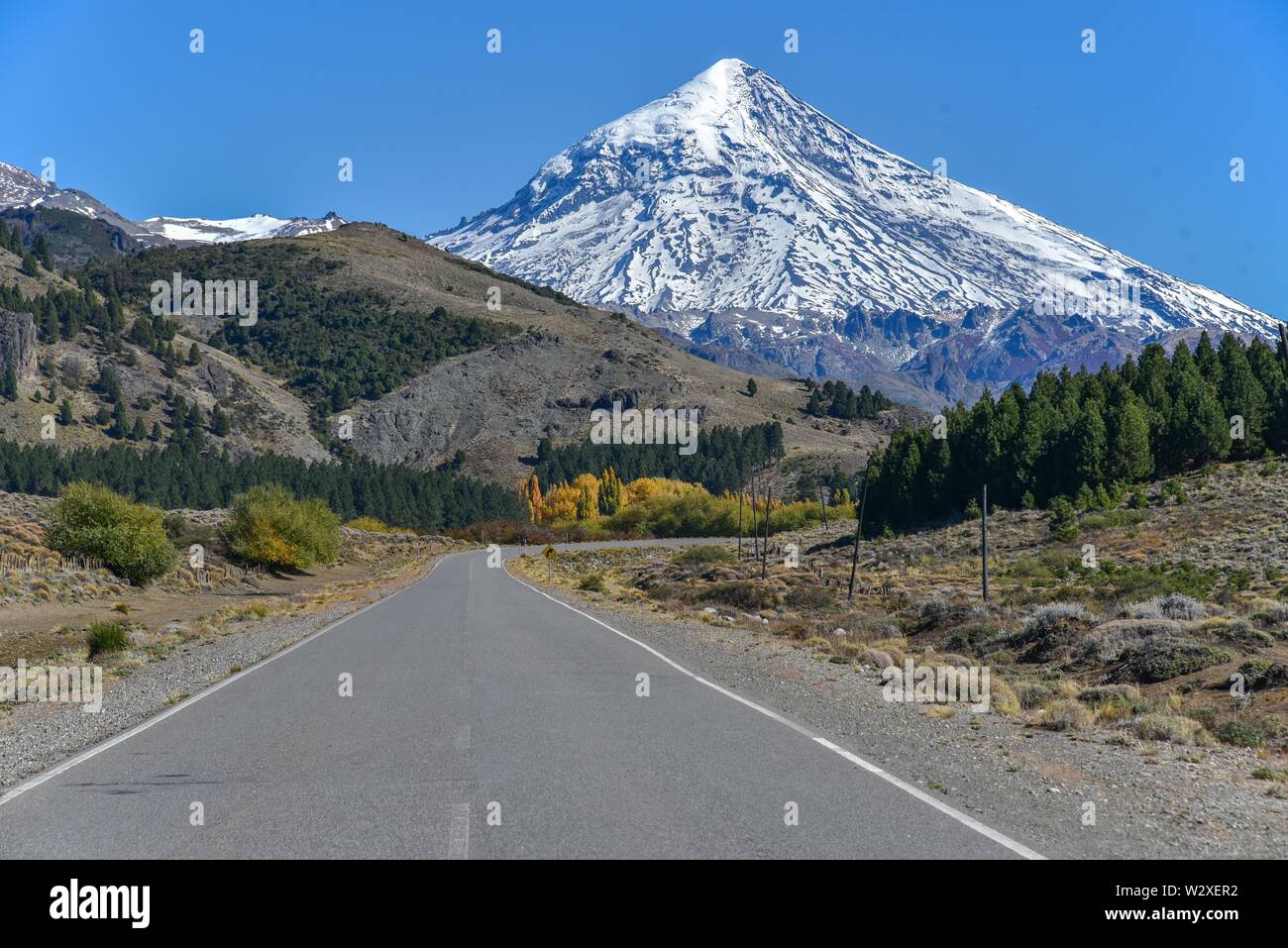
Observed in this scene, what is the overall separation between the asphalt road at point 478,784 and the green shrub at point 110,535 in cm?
3986

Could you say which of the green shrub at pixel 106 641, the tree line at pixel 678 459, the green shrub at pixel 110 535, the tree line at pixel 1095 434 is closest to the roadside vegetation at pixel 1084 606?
the tree line at pixel 1095 434

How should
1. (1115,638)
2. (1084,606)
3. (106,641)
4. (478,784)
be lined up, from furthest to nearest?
(1084,606) < (106,641) < (1115,638) < (478,784)

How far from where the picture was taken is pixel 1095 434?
68.5 m

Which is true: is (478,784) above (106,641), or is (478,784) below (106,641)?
above

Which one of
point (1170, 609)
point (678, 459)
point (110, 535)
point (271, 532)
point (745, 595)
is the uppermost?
point (678, 459)

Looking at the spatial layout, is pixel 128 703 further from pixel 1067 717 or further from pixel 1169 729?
pixel 1169 729

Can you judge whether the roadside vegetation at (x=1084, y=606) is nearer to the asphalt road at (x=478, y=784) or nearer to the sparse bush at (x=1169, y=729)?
the sparse bush at (x=1169, y=729)

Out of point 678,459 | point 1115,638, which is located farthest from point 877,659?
point 678,459

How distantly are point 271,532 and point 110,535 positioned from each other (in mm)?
17162

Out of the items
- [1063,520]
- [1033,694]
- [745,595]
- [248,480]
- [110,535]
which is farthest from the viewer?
[248,480]

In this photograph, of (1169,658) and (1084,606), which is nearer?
(1169,658)

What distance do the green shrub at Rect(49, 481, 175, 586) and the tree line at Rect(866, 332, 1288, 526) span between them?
5058 cm

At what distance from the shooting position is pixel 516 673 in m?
16.7
